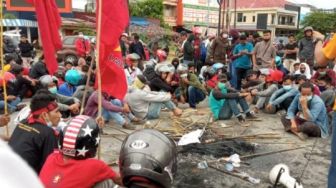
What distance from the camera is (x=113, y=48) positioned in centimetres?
442

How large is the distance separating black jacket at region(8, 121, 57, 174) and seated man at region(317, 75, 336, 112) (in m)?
5.84

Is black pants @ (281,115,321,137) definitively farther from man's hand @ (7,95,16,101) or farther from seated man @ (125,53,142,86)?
man's hand @ (7,95,16,101)

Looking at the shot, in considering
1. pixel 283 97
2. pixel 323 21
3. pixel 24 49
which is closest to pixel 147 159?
pixel 283 97

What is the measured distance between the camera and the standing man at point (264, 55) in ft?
33.3

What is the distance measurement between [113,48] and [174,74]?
5474 millimetres

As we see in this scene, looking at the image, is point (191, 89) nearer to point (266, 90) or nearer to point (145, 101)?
point (145, 101)

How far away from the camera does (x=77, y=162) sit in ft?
7.95

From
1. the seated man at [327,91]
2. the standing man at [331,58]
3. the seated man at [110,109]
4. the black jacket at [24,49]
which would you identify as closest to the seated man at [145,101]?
the seated man at [110,109]

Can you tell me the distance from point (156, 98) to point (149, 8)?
34.4 meters

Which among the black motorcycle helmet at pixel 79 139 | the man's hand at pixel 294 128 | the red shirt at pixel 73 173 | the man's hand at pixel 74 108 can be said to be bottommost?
the man's hand at pixel 294 128

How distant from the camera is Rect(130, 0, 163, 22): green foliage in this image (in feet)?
134

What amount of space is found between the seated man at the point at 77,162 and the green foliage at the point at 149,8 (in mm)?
38975

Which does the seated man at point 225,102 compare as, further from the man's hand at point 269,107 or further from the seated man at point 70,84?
the seated man at point 70,84

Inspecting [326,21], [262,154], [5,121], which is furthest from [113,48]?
[326,21]
